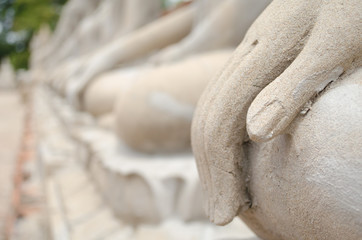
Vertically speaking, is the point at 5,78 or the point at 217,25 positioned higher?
the point at 217,25

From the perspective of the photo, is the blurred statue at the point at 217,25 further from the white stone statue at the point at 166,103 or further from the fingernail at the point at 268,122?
the fingernail at the point at 268,122

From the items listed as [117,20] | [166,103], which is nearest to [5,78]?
[117,20]

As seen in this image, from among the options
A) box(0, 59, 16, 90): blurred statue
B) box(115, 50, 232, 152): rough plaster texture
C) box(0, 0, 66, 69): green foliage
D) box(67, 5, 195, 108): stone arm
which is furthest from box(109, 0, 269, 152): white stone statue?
box(0, 0, 66, 69): green foliage

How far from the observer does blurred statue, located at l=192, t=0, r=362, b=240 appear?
577 mm

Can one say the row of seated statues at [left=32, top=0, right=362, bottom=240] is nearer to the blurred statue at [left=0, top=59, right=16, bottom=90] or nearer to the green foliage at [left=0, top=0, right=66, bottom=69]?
the blurred statue at [left=0, top=59, right=16, bottom=90]

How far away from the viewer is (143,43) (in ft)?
8.41

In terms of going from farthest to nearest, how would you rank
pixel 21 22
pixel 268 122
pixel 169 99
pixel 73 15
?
pixel 21 22, pixel 73 15, pixel 169 99, pixel 268 122

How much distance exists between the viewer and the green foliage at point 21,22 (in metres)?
17.3

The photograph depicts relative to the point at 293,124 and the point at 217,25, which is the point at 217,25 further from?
the point at 293,124

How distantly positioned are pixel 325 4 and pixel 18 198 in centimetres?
211

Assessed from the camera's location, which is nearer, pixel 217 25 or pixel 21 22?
pixel 217 25

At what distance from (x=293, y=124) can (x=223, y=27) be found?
1.11 metres

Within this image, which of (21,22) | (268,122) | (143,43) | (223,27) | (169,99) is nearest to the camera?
(268,122)

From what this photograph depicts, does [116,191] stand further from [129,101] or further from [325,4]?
[325,4]
